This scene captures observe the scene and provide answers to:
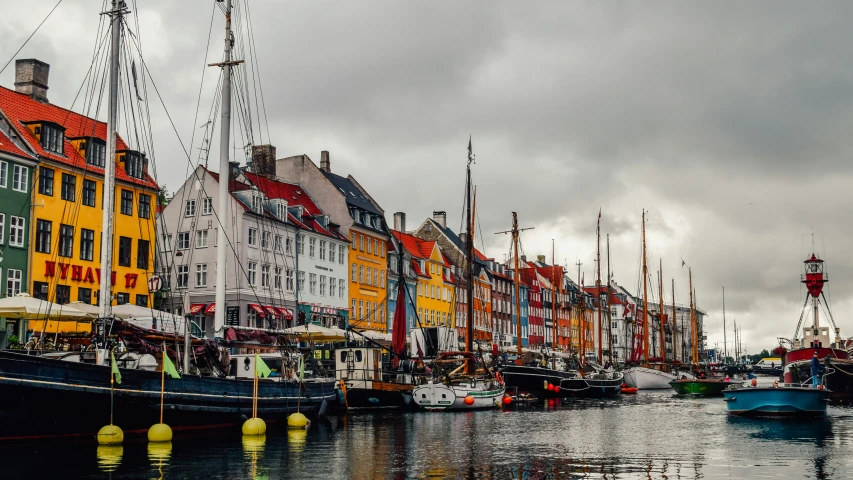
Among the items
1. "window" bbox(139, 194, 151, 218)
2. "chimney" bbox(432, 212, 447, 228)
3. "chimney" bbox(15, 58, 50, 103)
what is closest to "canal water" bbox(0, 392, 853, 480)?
"window" bbox(139, 194, 151, 218)

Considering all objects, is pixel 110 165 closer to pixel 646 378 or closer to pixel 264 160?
pixel 264 160

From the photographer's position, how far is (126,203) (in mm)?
57312

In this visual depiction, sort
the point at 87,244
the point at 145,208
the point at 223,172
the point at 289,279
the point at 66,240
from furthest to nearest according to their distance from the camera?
the point at 289,279
the point at 145,208
the point at 87,244
the point at 66,240
the point at 223,172

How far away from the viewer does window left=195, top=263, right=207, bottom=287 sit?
214 ft

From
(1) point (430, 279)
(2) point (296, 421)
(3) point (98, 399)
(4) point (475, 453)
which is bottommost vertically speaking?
(4) point (475, 453)

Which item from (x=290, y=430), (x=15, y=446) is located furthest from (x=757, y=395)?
(x=15, y=446)

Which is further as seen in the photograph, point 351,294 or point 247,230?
point 351,294

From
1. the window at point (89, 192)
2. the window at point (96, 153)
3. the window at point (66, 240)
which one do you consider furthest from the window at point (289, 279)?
the window at point (66, 240)

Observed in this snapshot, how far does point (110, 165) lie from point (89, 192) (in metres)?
24.6

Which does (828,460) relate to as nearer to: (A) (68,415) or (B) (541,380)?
(A) (68,415)

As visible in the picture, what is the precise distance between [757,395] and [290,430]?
2037 cm

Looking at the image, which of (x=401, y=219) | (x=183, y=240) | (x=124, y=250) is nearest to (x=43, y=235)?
(x=124, y=250)

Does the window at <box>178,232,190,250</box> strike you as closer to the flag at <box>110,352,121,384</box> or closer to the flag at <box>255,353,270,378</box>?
the flag at <box>255,353,270,378</box>

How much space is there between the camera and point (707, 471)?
834 inches
